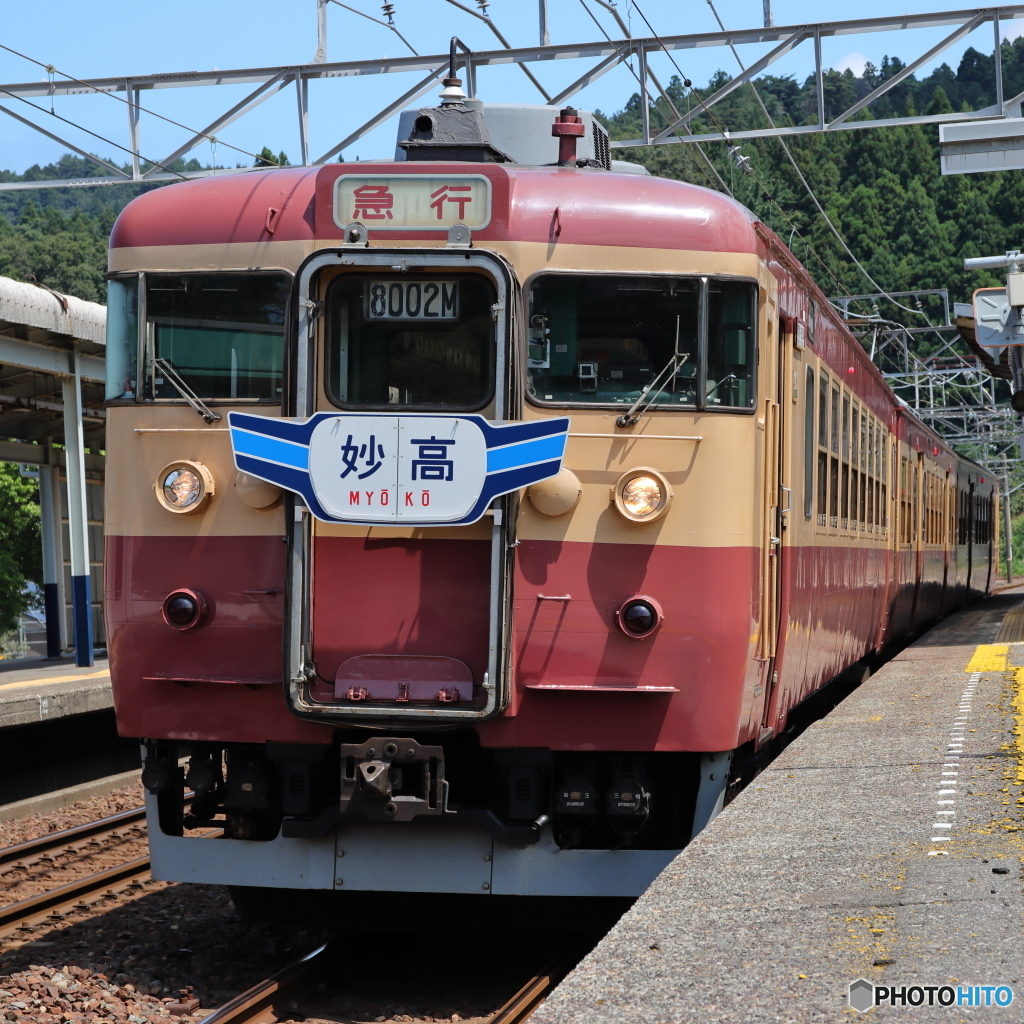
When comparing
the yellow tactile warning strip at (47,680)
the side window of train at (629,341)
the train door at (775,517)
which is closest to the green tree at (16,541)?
the yellow tactile warning strip at (47,680)

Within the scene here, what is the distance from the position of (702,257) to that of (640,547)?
1.24 metres

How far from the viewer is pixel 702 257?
6.24 m

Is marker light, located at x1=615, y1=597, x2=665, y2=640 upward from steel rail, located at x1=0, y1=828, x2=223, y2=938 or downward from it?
upward

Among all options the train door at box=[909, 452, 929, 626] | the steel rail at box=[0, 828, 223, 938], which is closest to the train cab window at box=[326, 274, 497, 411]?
the steel rail at box=[0, 828, 223, 938]

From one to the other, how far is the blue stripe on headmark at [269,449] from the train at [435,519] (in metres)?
0.01

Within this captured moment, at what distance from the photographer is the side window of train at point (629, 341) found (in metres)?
6.16

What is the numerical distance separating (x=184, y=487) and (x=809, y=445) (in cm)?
372

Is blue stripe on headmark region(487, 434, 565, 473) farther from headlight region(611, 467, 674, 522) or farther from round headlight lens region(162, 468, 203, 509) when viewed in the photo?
round headlight lens region(162, 468, 203, 509)

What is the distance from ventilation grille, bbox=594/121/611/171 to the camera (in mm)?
7605

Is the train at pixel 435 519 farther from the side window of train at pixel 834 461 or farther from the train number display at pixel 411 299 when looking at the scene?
the side window of train at pixel 834 461

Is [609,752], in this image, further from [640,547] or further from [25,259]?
[25,259]

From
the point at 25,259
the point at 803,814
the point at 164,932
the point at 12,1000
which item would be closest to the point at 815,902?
the point at 803,814

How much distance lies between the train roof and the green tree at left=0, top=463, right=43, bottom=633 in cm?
3759

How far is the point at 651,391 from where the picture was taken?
6188mm
